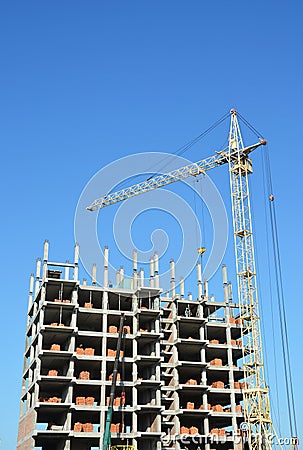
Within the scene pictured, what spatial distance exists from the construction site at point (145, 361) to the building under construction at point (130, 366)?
17 cm

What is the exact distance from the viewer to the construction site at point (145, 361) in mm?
78562

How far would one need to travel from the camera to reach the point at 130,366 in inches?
3280

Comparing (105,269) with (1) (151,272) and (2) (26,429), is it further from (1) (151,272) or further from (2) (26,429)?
(2) (26,429)

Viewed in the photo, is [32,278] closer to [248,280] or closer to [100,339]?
[100,339]

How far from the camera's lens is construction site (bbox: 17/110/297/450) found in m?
78.6

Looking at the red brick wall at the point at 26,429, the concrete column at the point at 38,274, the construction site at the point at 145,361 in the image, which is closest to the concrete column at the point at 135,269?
the construction site at the point at 145,361

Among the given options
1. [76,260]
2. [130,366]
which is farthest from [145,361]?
[76,260]

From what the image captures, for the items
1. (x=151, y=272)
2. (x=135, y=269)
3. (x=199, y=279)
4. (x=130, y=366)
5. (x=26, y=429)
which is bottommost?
(x=26, y=429)

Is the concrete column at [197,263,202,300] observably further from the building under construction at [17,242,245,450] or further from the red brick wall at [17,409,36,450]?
the red brick wall at [17,409,36,450]

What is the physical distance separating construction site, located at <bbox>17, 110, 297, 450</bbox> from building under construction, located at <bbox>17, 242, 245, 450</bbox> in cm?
17

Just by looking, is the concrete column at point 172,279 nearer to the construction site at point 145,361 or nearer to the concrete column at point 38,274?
the construction site at point 145,361

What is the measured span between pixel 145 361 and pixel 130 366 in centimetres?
241

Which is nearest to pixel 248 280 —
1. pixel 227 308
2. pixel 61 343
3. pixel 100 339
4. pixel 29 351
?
pixel 227 308

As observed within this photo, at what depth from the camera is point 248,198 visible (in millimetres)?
93688
